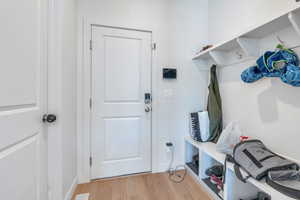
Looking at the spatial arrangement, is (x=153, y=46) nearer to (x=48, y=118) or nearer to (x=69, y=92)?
(x=69, y=92)

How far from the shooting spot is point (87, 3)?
69.0 inches

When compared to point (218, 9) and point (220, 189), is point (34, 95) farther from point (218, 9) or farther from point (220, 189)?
point (218, 9)

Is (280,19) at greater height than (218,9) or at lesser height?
lesser

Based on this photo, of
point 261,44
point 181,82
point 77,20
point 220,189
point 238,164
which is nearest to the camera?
point 238,164

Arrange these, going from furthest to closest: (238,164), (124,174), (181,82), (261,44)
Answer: (181,82)
(124,174)
(261,44)
(238,164)

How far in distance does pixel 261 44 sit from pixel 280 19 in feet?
1.18

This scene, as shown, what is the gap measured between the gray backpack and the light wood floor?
2.32ft

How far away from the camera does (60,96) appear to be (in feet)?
4.01

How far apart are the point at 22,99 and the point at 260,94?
1.94 m

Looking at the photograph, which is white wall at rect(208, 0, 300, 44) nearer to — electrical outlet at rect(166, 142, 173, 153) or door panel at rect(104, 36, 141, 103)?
door panel at rect(104, 36, 141, 103)

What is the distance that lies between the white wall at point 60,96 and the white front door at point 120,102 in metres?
0.38

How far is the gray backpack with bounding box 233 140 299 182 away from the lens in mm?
969

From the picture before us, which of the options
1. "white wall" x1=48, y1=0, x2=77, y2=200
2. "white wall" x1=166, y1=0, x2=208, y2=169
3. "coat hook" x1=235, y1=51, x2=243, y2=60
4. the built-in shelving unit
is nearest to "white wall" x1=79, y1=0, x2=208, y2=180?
"white wall" x1=166, y1=0, x2=208, y2=169

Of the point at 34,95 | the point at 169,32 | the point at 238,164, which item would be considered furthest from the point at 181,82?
the point at 34,95
